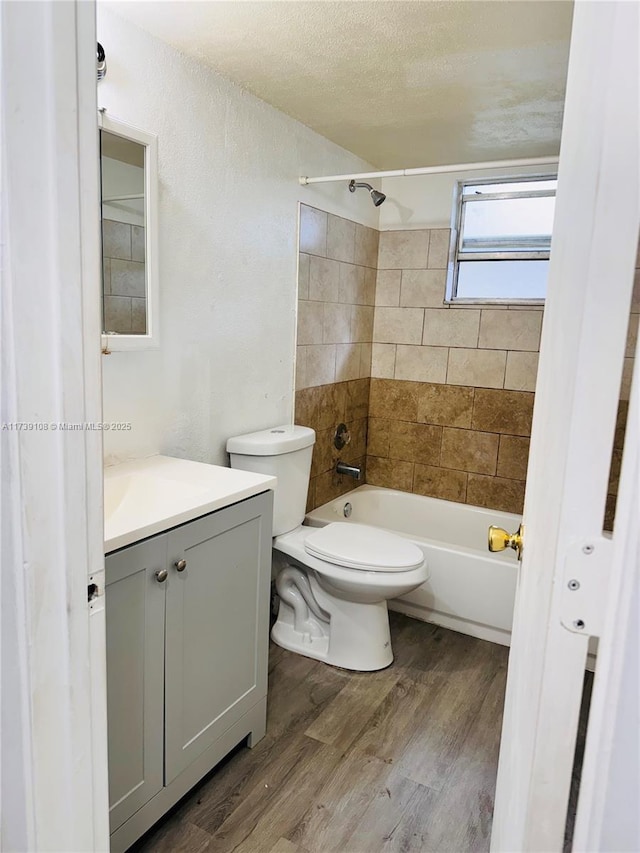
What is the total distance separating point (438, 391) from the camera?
332 cm

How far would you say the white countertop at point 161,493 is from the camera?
54.9 inches

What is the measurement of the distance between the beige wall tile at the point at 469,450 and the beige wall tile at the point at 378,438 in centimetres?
34

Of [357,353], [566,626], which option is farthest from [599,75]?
[357,353]

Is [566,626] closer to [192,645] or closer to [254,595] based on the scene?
[192,645]

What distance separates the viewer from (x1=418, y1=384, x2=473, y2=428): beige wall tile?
10.7 feet

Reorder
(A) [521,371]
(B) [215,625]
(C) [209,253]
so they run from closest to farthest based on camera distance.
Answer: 1. (B) [215,625]
2. (C) [209,253]
3. (A) [521,371]

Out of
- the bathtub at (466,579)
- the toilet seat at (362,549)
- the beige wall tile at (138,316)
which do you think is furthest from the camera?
the bathtub at (466,579)

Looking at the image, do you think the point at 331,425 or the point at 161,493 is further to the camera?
the point at 331,425

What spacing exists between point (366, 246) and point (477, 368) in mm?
889

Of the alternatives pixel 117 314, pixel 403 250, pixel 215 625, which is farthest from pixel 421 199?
pixel 215 625

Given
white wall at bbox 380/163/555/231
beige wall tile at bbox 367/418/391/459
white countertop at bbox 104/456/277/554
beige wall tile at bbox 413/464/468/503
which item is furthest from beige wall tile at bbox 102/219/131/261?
beige wall tile at bbox 413/464/468/503

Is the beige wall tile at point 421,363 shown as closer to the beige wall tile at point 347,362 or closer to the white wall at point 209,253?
the beige wall tile at point 347,362

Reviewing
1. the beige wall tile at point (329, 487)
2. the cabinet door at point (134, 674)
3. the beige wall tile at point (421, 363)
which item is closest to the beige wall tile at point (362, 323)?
the beige wall tile at point (421, 363)

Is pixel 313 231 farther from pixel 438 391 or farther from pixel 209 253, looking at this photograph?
pixel 438 391
